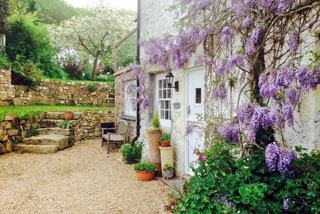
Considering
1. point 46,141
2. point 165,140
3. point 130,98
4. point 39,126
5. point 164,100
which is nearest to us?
point 165,140

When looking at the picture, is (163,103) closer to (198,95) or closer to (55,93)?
(198,95)

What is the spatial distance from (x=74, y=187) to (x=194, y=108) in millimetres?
2579

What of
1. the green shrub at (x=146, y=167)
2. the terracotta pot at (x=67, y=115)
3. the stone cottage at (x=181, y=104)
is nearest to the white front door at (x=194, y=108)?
the stone cottage at (x=181, y=104)

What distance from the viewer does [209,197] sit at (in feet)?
8.31

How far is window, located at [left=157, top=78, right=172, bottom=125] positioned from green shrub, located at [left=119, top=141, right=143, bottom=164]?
101cm

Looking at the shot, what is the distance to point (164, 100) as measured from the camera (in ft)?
17.8

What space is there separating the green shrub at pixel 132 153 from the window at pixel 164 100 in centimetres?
101

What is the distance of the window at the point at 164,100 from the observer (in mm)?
5289

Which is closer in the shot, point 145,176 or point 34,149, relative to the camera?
point 145,176

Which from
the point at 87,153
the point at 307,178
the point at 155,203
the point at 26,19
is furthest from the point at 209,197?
the point at 26,19

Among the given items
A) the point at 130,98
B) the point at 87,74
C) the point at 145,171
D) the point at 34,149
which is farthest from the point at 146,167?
the point at 87,74

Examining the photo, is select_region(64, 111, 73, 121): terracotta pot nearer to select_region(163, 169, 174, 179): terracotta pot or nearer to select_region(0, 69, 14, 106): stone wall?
select_region(0, 69, 14, 106): stone wall

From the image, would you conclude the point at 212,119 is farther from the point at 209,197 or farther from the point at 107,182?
the point at 107,182

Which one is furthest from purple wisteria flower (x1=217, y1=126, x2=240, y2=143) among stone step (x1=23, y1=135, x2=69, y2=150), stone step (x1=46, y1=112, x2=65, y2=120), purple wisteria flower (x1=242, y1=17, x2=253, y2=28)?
stone step (x1=46, y1=112, x2=65, y2=120)
